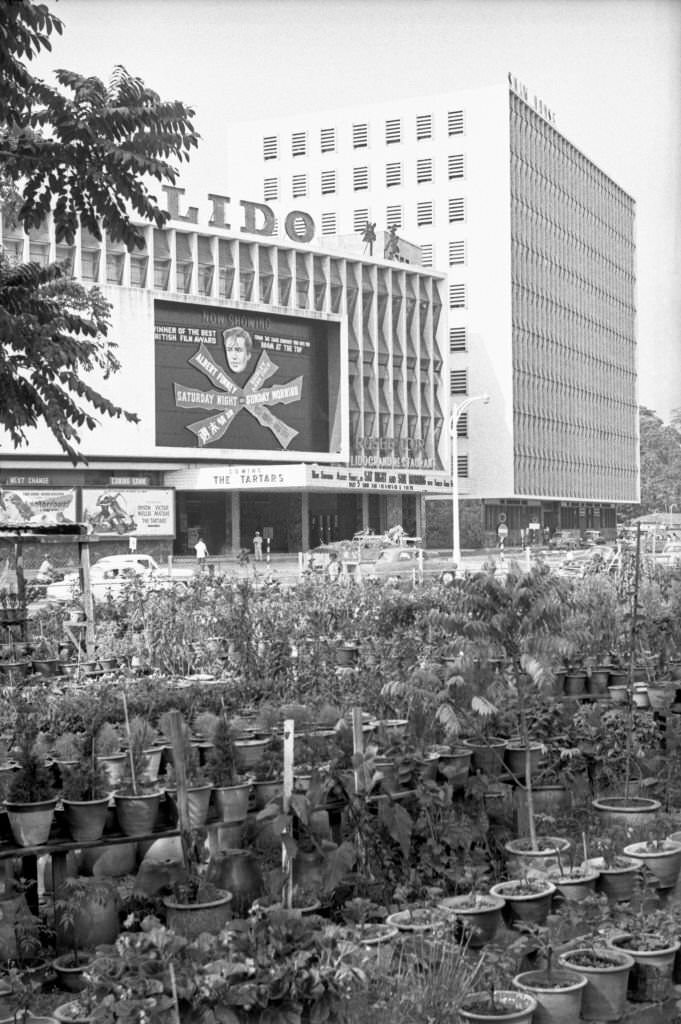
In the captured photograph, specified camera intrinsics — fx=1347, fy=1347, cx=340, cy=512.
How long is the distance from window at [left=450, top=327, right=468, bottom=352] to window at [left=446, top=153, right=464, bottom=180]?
10458mm

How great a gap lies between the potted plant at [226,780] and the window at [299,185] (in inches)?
3559

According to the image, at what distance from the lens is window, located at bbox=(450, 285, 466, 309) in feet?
304

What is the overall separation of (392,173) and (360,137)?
140 inches

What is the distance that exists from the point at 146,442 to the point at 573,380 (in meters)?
45.8

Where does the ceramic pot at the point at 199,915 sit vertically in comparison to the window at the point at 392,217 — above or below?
below

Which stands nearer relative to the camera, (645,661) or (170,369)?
(645,661)

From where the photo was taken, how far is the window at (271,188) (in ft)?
317

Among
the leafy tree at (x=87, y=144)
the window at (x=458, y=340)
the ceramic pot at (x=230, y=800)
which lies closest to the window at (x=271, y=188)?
the window at (x=458, y=340)

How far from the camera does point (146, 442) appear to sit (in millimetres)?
67438

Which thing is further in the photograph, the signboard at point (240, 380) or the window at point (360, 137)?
the window at point (360, 137)

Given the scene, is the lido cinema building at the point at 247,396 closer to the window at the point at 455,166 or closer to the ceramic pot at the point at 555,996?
the window at the point at 455,166

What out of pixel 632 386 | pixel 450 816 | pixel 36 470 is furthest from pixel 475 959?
pixel 632 386

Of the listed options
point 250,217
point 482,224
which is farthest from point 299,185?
point 250,217

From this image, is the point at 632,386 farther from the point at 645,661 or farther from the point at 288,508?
the point at 645,661
